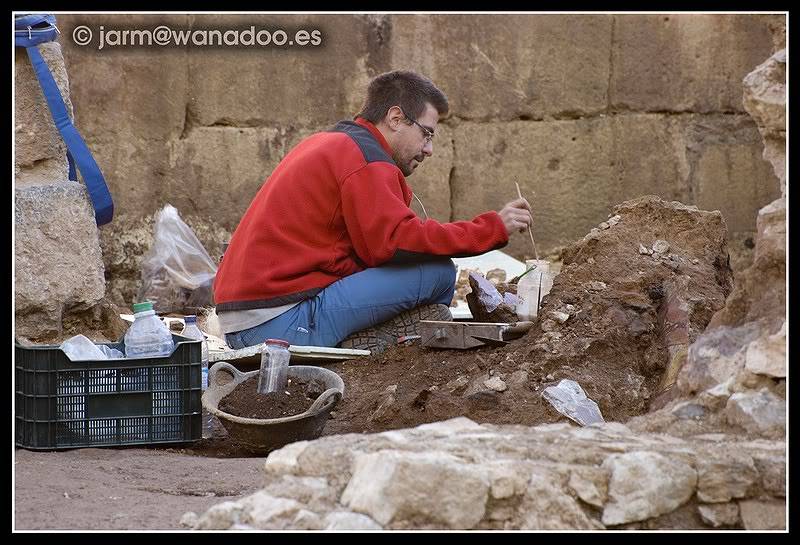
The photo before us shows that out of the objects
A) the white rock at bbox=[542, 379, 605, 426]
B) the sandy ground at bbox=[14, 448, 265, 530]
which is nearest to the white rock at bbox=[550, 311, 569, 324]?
the white rock at bbox=[542, 379, 605, 426]

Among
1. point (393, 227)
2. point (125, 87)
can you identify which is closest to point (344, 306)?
point (393, 227)

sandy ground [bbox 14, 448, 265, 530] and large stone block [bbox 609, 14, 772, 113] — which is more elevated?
large stone block [bbox 609, 14, 772, 113]

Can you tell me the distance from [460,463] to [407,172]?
123 inches

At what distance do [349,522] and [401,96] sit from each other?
126 inches

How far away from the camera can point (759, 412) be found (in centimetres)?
329

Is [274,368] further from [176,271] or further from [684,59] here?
[684,59]

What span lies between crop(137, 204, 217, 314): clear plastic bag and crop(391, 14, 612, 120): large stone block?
2091 millimetres

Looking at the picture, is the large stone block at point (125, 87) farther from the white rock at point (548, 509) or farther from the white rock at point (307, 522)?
the white rock at point (548, 509)

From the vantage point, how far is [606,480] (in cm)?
300

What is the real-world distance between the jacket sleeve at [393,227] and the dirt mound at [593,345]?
0.41 metres

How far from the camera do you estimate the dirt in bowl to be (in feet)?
15.0

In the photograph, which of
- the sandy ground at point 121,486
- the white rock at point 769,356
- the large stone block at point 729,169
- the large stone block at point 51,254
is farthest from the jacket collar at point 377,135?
the large stone block at point 729,169

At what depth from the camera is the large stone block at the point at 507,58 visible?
9.07m

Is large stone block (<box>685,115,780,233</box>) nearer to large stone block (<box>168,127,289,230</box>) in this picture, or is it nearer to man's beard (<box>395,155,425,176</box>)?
large stone block (<box>168,127,289,230</box>)
